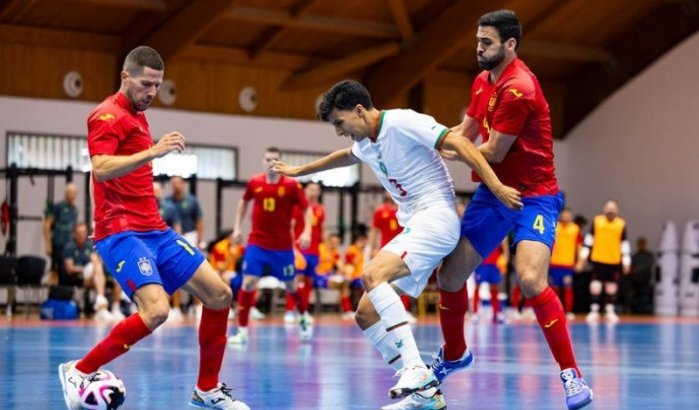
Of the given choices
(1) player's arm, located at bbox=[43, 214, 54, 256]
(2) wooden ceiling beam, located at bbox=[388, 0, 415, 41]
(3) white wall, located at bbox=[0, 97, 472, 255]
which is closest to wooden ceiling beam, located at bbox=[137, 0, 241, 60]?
(3) white wall, located at bbox=[0, 97, 472, 255]

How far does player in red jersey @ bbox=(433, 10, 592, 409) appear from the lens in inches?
293

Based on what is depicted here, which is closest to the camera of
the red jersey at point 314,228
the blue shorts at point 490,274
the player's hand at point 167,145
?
the player's hand at point 167,145

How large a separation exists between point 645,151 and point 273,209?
1913 cm

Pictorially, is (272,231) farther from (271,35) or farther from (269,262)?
(271,35)

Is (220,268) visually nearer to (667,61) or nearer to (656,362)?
(656,362)

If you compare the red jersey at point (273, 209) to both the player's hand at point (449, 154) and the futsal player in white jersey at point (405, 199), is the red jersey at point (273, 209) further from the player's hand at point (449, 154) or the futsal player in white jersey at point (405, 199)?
the player's hand at point (449, 154)

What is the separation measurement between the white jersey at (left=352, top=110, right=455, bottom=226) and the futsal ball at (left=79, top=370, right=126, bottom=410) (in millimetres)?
2002

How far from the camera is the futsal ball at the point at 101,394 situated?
6773 millimetres

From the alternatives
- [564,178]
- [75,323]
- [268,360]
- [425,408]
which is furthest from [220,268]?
[425,408]

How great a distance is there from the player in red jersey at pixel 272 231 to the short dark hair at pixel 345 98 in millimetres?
7868

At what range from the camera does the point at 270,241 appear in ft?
51.6

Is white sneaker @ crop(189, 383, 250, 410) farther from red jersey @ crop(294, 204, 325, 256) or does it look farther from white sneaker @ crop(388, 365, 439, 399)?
red jersey @ crop(294, 204, 325, 256)

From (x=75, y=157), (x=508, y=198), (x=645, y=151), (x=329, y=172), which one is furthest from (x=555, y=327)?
(x=645, y=151)

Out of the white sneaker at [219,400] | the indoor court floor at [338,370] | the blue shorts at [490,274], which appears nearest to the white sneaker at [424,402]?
the indoor court floor at [338,370]
